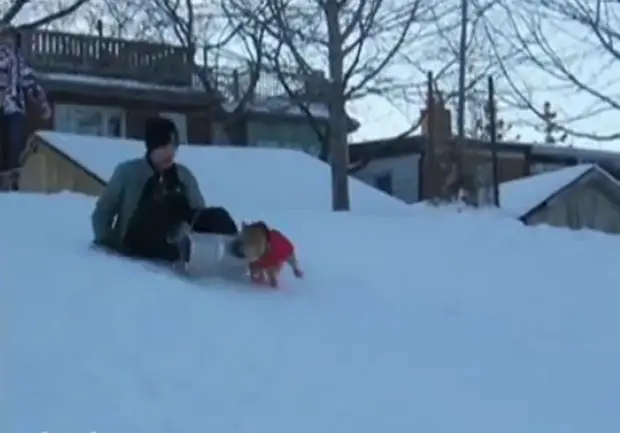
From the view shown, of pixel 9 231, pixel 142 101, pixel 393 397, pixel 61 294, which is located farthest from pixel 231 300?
pixel 142 101

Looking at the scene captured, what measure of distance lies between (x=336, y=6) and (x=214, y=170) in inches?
153

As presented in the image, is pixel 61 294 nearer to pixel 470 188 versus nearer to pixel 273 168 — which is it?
pixel 273 168

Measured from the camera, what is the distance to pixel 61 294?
25.1ft

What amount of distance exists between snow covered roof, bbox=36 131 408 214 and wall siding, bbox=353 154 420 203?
12738 mm

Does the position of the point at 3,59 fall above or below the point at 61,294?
above

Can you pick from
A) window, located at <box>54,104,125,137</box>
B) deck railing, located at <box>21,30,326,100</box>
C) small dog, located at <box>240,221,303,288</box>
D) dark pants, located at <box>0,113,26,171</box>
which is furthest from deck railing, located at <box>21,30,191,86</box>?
small dog, located at <box>240,221,303,288</box>

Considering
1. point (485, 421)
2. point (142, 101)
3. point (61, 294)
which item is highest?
point (142, 101)

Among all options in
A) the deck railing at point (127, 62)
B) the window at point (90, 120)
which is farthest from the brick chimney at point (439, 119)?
the window at point (90, 120)

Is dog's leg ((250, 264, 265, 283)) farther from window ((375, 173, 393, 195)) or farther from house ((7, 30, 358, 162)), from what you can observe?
window ((375, 173, 393, 195))

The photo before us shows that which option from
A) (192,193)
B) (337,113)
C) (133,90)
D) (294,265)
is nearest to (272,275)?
(294,265)

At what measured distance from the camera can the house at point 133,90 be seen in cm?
3086

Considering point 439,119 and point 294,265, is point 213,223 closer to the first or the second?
point 294,265

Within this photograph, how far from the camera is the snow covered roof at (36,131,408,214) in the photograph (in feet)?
72.3

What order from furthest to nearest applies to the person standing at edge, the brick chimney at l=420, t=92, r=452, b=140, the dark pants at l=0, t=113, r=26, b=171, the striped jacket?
the brick chimney at l=420, t=92, r=452, b=140 < the dark pants at l=0, t=113, r=26, b=171 < the person standing at edge < the striped jacket
